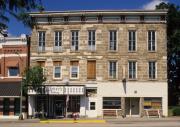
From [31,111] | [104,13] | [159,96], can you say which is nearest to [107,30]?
[104,13]

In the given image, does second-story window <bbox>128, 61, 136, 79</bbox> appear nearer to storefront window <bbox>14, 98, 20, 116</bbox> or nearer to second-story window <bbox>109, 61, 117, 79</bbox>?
second-story window <bbox>109, 61, 117, 79</bbox>

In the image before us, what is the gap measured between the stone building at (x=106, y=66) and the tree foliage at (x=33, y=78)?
1.85 metres

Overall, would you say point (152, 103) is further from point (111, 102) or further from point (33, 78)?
point (33, 78)

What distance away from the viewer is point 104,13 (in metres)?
49.6

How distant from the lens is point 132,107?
49812 millimetres

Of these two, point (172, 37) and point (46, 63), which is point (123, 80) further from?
point (172, 37)

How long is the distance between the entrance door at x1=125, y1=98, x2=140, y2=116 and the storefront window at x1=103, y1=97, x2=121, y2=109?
1.07 metres

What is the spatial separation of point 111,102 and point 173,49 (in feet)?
45.3

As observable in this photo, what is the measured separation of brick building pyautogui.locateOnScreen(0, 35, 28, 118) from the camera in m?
50.2

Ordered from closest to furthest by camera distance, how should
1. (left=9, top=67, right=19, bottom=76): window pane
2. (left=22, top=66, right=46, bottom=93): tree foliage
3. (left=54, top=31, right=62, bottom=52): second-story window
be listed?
(left=22, top=66, right=46, bottom=93): tree foliage < (left=54, top=31, right=62, bottom=52): second-story window < (left=9, top=67, right=19, bottom=76): window pane

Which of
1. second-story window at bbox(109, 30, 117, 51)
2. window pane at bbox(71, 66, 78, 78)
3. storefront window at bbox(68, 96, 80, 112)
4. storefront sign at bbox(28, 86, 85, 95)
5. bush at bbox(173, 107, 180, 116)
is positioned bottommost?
bush at bbox(173, 107, 180, 116)

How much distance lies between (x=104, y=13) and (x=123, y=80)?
7.96 metres

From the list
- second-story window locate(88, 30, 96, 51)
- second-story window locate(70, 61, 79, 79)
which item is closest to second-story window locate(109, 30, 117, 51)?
second-story window locate(88, 30, 96, 51)

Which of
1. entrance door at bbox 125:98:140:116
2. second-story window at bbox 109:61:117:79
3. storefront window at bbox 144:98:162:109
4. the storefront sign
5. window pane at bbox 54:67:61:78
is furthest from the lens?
window pane at bbox 54:67:61:78
